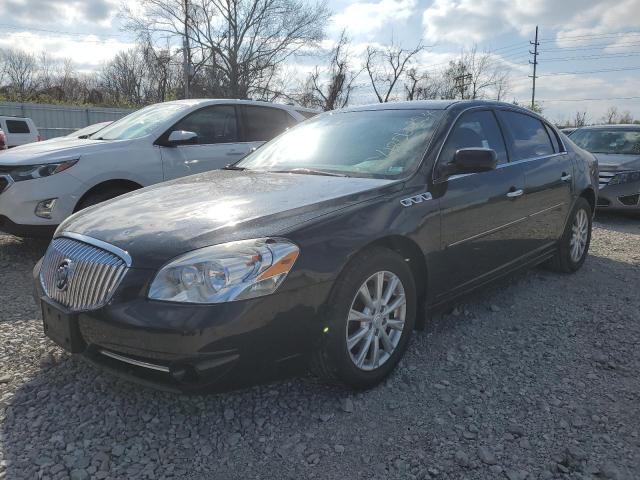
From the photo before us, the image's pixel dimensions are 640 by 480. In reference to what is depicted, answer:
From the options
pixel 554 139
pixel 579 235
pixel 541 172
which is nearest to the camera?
pixel 541 172

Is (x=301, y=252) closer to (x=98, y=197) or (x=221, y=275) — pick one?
(x=221, y=275)

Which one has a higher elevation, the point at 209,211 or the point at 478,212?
the point at 209,211

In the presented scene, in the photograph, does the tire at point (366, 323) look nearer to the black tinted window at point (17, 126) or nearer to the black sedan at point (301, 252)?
the black sedan at point (301, 252)

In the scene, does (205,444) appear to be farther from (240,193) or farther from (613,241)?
(613,241)

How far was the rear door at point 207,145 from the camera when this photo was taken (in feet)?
18.4

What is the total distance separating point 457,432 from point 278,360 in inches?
35.6

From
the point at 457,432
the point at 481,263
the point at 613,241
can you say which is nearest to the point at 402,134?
the point at 481,263

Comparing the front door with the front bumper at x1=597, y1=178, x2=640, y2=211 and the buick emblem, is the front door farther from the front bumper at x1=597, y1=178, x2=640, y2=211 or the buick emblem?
the front bumper at x1=597, y1=178, x2=640, y2=211

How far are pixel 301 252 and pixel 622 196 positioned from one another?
301 inches

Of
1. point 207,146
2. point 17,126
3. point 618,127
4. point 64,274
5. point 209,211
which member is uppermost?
point 17,126

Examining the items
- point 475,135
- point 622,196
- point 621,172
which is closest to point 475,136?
point 475,135

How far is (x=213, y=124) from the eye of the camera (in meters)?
6.10

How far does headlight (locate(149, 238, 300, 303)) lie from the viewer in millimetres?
2152

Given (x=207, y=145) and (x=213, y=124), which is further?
(x=213, y=124)
